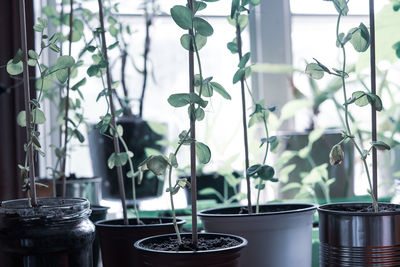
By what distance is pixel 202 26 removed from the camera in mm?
604

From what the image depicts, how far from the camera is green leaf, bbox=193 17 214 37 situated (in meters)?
0.60

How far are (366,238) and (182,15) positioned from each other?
1.10 feet

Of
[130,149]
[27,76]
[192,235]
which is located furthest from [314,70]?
[130,149]

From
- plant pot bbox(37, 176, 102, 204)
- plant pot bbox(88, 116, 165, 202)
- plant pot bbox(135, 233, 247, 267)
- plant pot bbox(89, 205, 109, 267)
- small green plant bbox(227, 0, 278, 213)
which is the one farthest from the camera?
plant pot bbox(88, 116, 165, 202)

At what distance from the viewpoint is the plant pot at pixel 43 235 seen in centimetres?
63

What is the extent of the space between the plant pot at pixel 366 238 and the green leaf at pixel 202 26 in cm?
27

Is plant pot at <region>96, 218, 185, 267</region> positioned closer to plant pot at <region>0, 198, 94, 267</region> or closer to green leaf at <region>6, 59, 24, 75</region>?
plant pot at <region>0, 198, 94, 267</region>

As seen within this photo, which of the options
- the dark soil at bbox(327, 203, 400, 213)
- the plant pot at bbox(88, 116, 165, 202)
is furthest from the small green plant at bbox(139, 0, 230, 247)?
the plant pot at bbox(88, 116, 165, 202)

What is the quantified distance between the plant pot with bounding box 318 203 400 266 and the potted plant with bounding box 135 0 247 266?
13 centimetres

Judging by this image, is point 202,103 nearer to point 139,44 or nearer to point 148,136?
point 148,136

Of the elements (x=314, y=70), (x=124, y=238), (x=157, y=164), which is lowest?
(x=124, y=238)

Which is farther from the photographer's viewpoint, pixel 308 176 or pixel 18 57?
pixel 308 176

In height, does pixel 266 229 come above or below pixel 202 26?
below

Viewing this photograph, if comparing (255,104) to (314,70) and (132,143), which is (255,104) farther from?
(132,143)
